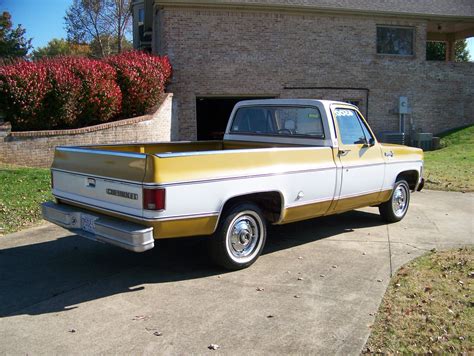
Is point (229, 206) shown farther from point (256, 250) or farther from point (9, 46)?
point (9, 46)

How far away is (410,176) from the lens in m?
8.21

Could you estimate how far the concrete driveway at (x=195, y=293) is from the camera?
3.76 m

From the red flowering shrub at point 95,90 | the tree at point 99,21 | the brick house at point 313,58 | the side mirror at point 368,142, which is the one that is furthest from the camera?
the tree at point 99,21

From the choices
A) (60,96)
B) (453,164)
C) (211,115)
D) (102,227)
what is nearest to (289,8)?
(211,115)

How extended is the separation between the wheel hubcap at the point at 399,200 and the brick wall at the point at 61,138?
26.6ft

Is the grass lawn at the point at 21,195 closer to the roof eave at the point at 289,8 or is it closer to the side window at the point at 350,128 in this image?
the side window at the point at 350,128

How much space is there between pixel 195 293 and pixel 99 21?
48379 millimetres

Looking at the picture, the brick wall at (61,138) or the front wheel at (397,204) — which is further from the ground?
the brick wall at (61,138)

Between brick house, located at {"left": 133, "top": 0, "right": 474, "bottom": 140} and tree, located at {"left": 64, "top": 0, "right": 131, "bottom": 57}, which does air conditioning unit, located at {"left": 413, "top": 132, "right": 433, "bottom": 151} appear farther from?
tree, located at {"left": 64, "top": 0, "right": 131, "bottom": 57}

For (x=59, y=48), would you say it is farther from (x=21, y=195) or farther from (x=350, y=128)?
(x=350, y=128)

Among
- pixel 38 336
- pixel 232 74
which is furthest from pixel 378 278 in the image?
pixel 232 74

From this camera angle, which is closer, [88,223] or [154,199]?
[154,199]

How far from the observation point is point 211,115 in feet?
69.3

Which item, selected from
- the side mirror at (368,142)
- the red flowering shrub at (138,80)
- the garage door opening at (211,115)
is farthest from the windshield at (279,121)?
the garage door opening at (211,115)
